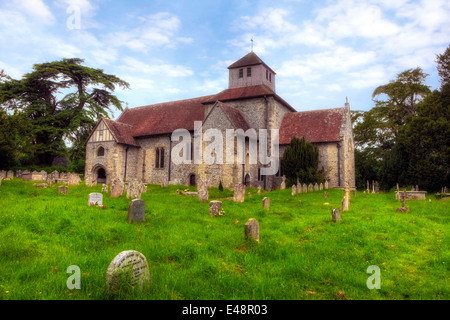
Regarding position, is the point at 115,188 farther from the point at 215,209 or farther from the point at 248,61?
the point at 248,61

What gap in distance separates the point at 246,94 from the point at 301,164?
9028mm

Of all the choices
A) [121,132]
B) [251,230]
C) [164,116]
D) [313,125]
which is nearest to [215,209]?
[251,230]

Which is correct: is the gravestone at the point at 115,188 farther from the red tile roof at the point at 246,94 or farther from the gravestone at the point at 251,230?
the red tile roof at the point at 246,94

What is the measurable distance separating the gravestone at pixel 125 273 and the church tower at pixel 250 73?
2605cm

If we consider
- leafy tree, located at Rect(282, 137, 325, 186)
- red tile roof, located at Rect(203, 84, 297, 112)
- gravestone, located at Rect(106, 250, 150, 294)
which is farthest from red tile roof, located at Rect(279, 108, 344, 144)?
gravestone, located at Rect(106, 250, 150, 294)

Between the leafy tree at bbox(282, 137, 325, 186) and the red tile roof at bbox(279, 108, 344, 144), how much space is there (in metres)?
3.01

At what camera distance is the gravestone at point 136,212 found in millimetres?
7945

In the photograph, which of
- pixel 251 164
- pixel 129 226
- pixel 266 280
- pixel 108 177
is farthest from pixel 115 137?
pixel 266 280

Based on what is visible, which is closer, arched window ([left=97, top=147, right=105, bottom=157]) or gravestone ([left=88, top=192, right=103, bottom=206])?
gravestone ([left=88, top=192, right=103, bottom=206])

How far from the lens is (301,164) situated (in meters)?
21.7

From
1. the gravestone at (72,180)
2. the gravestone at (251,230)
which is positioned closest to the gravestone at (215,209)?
the gravestone at (251,230)

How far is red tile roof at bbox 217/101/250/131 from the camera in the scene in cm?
2290

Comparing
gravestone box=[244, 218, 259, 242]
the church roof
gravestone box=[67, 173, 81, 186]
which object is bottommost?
gravestone box=[244, 218, 259, 242]

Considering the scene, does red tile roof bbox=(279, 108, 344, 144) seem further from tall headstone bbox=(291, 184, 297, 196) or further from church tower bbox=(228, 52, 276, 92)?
tall headstone bbox=(291, 184, 297, 196)
